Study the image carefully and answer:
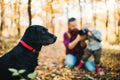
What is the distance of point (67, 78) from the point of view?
4.62 meters

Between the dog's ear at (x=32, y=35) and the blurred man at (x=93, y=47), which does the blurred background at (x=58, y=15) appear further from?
the dog's ear at (x=32, y=35)

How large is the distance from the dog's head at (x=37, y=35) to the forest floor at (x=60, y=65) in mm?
497

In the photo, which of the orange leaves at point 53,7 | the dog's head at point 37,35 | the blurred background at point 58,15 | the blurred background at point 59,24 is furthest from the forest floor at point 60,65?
the dog's head at point 37,35

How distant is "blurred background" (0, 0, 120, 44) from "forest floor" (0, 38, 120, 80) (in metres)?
0.13

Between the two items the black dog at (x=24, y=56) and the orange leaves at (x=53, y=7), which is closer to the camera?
the black dog at (x=24, y=56)

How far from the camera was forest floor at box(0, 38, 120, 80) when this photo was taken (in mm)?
4465

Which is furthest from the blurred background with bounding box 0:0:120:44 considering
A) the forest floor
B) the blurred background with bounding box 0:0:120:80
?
the forest floor

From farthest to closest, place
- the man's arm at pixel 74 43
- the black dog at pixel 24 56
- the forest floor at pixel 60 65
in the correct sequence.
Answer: the man's arm at pixel 74 43 < the forest floor at pixel 60 65 < the black dog at pixel 24 56

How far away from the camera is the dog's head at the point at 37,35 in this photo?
3.81 meters

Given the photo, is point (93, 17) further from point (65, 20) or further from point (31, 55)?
point (31, 55)

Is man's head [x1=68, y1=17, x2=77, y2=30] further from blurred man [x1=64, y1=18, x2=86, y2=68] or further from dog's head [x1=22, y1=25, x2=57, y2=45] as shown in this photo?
dog's head [x1=22, y1=25, x2=57, y2=45]

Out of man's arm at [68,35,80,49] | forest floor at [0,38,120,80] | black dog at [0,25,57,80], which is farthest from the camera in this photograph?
man's arm at [68,35,80,49]

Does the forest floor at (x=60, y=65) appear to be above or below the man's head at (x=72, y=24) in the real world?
below

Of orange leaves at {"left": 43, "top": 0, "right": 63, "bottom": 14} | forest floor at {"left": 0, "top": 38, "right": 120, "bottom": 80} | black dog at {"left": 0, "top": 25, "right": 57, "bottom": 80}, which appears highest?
orange leaves at {"left": 43, "top": 0, "right": 63, "bottom": 14}
